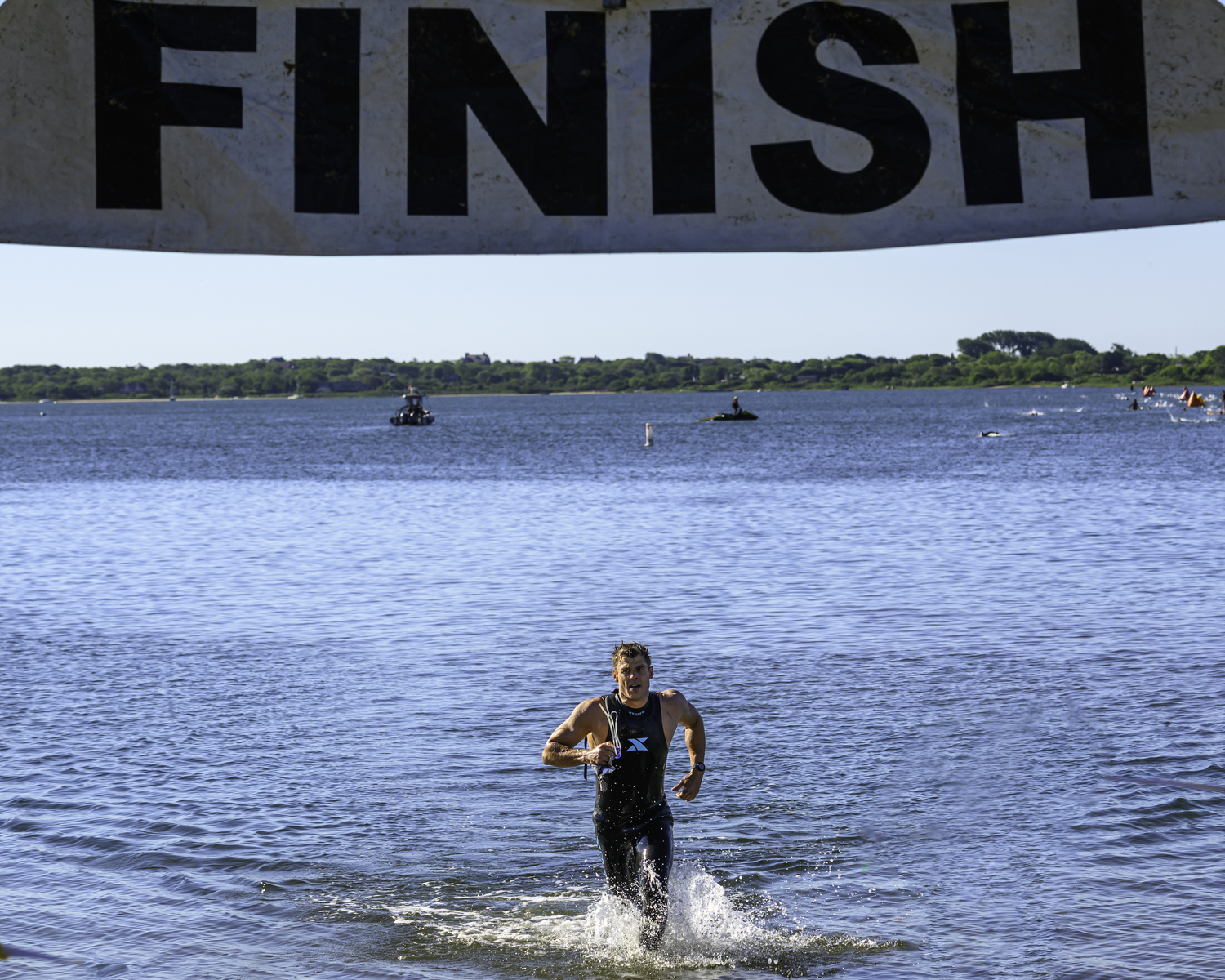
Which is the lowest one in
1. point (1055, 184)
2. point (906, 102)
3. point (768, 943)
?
point (768, 943)

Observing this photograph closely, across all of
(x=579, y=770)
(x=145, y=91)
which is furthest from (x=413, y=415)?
(x=145, y=91)

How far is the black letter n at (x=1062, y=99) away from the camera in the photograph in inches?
139

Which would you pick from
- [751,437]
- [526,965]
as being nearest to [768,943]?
[526,965]

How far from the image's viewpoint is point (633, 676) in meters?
8.38

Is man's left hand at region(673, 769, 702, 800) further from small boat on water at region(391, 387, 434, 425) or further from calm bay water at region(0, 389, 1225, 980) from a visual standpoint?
small boat on water at region(391, 387, 434, 425)

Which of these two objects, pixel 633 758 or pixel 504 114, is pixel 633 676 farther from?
pixel 504 114

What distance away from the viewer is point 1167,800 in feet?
47.4

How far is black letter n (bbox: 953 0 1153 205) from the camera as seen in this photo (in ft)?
11.6

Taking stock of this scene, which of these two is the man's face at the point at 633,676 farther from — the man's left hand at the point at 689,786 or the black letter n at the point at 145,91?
the black letter n at the point at 145,91

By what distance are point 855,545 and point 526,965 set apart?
30.0 m

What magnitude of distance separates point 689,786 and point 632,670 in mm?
892

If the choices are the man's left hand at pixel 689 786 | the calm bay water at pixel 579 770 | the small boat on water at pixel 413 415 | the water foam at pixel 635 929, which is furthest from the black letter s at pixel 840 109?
the small boat on water at pixel 413 415

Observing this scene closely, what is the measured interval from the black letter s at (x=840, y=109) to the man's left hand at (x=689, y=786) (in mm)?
5538

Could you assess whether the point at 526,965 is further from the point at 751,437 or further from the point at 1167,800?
the point at 751,437
